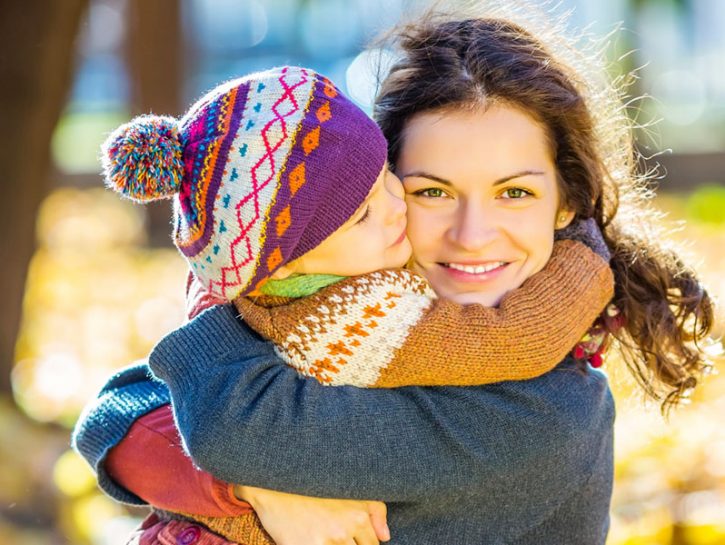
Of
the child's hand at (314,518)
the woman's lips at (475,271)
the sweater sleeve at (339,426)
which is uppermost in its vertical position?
the woman's lips at (475,271)

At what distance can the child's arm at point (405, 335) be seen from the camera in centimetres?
232

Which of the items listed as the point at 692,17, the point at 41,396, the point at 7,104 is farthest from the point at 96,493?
the point at 692,17

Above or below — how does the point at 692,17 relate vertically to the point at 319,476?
below

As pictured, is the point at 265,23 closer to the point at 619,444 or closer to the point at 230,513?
the point at 619,444

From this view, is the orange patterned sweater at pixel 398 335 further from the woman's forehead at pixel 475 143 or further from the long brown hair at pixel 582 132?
the long brown hair at pixel 582 132

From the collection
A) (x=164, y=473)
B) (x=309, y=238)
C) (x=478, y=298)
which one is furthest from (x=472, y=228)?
(x=164, y=473)

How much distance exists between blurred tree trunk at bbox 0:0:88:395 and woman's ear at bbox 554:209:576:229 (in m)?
3.75

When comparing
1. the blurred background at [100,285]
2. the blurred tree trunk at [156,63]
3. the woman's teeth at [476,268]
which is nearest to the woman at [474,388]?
the woman's teeth at [476,268]

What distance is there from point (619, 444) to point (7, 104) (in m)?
3.87

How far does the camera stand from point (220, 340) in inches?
92.5

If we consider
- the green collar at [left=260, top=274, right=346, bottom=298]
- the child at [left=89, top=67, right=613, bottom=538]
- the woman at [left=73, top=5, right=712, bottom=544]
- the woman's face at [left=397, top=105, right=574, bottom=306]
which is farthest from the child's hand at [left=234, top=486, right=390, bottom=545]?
the woman's face at [left=397, top=105, right=574, bottom=306]

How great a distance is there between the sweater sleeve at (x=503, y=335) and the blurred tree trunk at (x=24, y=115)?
4.00m

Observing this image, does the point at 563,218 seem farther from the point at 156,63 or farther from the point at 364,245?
the point at 156,63

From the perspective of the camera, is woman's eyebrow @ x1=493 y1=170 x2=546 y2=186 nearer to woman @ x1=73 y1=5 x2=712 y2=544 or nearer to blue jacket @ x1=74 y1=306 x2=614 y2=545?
woman @ x1=73 y1=5 x2=712 y2=544
